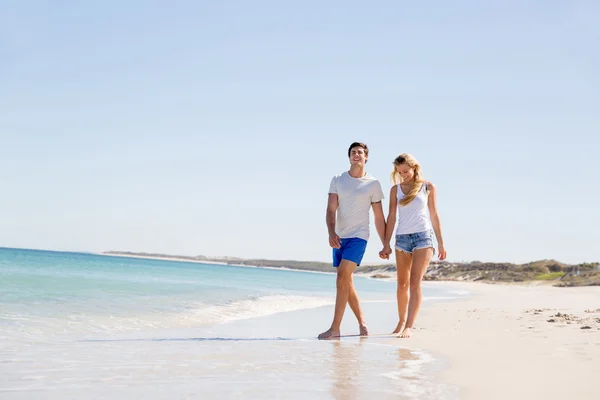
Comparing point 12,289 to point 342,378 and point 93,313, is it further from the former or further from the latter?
point 342,378

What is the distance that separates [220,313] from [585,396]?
24.8ft

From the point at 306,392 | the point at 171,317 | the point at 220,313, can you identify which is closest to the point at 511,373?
the point at 306,392

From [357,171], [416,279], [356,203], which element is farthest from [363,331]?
[357,171]

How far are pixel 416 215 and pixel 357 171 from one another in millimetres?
793

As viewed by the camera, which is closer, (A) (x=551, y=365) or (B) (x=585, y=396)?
(B) (x=585, y=396)

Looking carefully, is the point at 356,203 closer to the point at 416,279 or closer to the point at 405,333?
the point at 416,279

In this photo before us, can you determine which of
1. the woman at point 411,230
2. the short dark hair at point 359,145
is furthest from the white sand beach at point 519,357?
the short dark hair at point 359,145

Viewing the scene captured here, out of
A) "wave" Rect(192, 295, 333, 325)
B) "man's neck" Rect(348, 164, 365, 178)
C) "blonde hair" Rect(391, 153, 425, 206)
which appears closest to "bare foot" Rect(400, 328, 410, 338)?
"blonde hair" Rect(391, 153, 425, 206)

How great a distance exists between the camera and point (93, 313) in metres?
9.08

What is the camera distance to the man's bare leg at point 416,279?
20.7ft

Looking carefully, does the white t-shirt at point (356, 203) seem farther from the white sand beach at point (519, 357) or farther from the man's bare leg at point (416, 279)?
the white sand beach at point (519, 357)

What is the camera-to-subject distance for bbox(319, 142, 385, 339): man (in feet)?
21.5

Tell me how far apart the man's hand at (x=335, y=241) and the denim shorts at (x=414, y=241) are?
63cm

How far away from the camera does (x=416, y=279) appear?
6.32m
